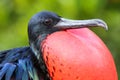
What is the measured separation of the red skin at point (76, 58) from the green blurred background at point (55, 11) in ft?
4.37

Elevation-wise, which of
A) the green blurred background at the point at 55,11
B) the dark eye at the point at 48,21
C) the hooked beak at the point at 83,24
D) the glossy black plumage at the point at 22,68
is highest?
the dark eye at the point at 48,21

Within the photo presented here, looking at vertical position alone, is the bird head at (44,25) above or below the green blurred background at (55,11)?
above

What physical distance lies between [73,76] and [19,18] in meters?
1.83

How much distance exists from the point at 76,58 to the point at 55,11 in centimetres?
152

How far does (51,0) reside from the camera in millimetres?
4684

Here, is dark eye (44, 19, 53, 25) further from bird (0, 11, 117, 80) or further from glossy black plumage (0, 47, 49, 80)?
glossy black plumage (0, 47, 49, 80)

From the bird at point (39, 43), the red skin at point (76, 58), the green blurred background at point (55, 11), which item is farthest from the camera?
the green blurred background at point (55, 11)

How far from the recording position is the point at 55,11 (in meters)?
4.70

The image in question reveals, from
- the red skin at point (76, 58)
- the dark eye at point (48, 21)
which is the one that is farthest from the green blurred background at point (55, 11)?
the red skin at point (76, 58)

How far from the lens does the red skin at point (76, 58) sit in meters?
3.20

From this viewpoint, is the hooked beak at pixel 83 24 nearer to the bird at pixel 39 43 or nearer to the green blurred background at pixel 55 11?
the bird at pixel 39 43

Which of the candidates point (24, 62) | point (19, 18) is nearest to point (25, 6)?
point (19, 18)

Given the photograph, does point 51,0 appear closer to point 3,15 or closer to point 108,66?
point 3,15

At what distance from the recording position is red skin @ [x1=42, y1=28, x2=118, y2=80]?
3.20m
